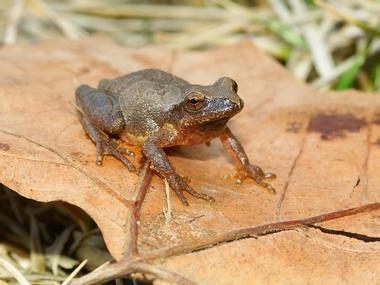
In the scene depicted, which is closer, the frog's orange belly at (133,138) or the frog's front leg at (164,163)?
the frog's front leg at (164,163)

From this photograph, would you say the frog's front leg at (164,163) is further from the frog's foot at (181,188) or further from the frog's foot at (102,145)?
the frog's foot at (102,145)

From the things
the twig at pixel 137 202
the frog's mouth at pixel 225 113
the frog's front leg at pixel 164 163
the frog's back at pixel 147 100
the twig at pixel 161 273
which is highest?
the frog's back at pixel 147 100

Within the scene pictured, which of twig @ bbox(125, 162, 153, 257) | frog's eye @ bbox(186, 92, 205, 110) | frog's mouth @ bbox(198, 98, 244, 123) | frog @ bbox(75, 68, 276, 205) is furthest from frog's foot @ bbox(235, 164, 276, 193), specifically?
twig @ bbox(125, 162, 153, 257)

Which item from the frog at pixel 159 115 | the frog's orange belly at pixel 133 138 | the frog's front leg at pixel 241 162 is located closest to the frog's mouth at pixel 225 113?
the frog at pixel 159 115

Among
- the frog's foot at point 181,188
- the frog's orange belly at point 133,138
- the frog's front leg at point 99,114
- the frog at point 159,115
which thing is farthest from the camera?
the frog's orange belly at point 133,138

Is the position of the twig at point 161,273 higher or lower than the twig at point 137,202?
lower

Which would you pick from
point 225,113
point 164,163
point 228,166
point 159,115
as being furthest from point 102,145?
point 228,166

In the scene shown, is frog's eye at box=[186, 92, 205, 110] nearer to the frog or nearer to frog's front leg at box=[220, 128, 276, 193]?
the frog

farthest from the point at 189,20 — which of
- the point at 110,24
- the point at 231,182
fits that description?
the point at 231,182
